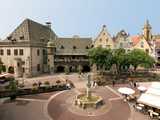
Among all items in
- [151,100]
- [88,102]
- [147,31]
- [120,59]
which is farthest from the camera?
[147,31]

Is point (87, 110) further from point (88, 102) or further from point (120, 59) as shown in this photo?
point (120, 59)

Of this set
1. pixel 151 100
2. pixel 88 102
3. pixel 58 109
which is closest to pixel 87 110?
pixel 88 102

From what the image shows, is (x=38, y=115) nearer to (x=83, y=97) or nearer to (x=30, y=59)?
(x=83, y=97)

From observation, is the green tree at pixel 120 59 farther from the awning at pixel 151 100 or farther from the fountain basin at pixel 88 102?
the awning at pixel 151 100

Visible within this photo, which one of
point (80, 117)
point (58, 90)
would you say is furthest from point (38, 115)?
point (58, 90)

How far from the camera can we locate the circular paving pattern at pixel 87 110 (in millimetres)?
33969

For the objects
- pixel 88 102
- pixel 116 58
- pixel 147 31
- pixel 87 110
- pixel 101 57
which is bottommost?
pixel 87 110

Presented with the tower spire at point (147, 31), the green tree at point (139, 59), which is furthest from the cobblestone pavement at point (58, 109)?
the tower spire at point (147, 31)

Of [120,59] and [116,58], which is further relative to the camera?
[116,58]

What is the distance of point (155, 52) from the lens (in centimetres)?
7981

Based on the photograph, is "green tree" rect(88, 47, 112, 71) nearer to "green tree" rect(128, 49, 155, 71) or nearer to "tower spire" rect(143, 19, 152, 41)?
"green tree" rect(128, 49, 155, 71)

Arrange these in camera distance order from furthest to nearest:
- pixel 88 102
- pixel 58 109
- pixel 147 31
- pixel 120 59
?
pixel 147 31
pixel 120 59
pixel 88 102
pixel 58 109

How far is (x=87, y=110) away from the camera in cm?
3691

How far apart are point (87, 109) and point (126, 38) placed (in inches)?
1913
